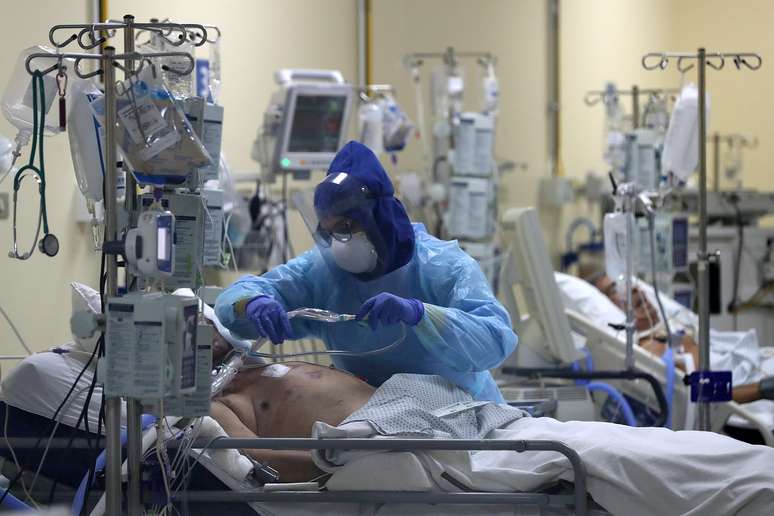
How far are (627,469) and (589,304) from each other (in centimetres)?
313

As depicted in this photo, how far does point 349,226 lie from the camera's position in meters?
3.31

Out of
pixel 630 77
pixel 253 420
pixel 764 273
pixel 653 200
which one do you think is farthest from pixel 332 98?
pixel 630 77

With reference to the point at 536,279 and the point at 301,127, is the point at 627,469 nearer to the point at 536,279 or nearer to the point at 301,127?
the point at 536,279

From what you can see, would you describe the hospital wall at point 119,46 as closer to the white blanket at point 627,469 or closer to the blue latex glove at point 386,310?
the blue latex glove at point 386,310

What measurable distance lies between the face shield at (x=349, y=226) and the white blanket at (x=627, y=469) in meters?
0.64

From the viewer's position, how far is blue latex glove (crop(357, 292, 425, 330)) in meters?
3.03

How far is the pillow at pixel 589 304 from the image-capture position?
576 cm

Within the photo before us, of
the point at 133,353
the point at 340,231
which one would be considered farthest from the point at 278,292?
the point at 133,353

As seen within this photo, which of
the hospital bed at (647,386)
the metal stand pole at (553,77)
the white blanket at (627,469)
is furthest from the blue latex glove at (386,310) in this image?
the metal stand pole at (553,77)

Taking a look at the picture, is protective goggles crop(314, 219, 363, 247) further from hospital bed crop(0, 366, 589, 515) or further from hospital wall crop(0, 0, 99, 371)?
hospital wall crop(0, 0, 99, 371)

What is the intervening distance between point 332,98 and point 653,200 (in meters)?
1.63

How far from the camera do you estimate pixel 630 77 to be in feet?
32.5

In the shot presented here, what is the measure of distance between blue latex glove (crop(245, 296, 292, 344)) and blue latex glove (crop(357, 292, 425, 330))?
0.22 meters

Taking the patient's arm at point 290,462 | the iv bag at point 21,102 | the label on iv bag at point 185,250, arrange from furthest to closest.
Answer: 1. the patient's arm at point 290,462
2. the iv bag at point 21,102
3. the label on iv bag at point 185,250
